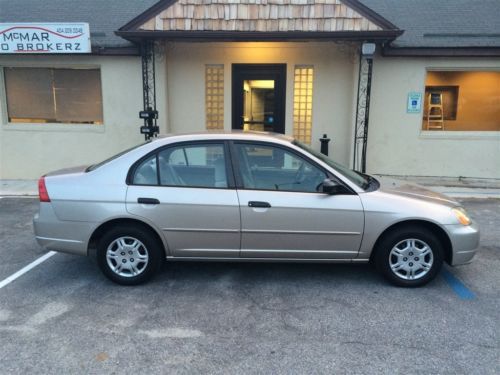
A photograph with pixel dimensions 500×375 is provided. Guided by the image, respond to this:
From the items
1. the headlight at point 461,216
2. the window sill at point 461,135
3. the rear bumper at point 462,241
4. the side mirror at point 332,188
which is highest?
the window sill at point 461,135

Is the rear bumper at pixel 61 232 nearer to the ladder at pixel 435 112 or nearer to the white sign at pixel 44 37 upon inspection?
the white sign at pixel 44 37

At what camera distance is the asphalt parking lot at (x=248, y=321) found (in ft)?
10.8

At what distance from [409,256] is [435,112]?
264 inches

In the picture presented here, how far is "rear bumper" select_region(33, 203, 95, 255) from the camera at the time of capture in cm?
Answer: 450

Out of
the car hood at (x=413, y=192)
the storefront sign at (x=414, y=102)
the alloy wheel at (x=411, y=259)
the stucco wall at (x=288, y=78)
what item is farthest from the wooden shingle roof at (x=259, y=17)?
the alloy wheel at (x=411, y=259)

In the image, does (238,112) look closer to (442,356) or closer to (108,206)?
(108,206)

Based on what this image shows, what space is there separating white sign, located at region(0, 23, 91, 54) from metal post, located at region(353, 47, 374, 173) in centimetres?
577

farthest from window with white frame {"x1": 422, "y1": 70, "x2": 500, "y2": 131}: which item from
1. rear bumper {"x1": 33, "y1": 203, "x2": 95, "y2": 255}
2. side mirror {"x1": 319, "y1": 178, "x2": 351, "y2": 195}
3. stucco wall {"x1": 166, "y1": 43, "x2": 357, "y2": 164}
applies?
rear bumper {"x1": 33, "y1": 203, "x2": 95, "y2": 255}

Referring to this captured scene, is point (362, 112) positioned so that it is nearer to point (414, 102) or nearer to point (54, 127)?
point (414, 102)

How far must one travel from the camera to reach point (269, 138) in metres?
4.66

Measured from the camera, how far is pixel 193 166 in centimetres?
459

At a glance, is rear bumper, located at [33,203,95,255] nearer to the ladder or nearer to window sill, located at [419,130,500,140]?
window sill, located at [419,130,500,140]

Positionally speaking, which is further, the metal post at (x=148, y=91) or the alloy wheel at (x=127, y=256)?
the metal post at (x=148, y=91)

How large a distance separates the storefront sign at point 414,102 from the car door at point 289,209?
6.16 m
